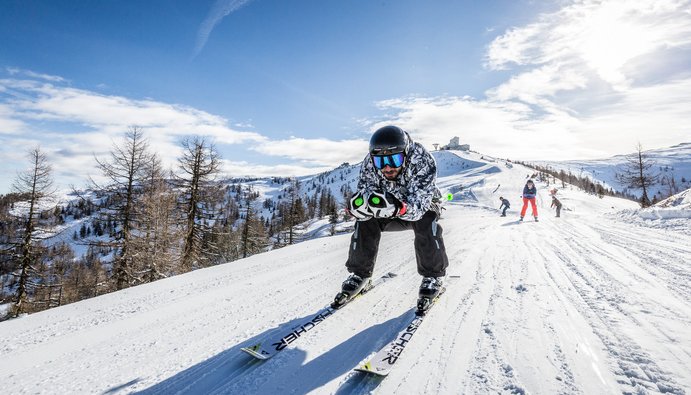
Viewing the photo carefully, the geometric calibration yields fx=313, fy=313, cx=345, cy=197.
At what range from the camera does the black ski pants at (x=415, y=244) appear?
3395 mm

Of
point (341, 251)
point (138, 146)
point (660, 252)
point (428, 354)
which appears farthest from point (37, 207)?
point (660, 252)

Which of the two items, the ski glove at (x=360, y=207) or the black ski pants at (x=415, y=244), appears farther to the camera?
the black ski pants at (x=415, y=244)

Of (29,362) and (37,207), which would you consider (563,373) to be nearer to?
(29,362)

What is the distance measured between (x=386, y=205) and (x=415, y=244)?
2.48 ft

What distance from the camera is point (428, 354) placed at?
2264 mm

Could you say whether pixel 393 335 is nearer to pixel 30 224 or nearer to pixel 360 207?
pixel 360 207

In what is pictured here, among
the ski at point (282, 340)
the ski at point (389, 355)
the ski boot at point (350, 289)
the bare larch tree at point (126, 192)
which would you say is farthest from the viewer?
the bare larch tree at point (126, 192)

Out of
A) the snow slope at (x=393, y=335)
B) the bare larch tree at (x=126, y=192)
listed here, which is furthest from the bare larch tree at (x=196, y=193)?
the snow slope at (x=393, y=335)

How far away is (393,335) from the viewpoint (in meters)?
2.63

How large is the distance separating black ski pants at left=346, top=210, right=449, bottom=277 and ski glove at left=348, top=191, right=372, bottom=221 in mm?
388

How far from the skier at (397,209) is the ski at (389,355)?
52 centimetres

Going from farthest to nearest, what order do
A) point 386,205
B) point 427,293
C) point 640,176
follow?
point 640,176 < point 427,293 < point 386,205

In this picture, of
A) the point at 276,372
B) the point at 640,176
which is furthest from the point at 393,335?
the point at 640,176

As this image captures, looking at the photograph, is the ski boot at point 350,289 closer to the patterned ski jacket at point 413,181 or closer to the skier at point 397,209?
the skier at point 397,209
